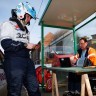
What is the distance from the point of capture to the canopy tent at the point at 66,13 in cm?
647

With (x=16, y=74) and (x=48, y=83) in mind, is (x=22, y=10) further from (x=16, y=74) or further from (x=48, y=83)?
(x=48, y=83)

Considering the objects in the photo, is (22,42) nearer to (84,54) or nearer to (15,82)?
(15,82)

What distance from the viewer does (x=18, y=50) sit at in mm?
3520

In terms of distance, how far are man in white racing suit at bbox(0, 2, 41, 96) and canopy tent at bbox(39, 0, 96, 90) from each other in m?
2.70

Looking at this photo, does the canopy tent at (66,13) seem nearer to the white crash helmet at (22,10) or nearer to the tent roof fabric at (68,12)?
the tent roof fabric at (68,12)

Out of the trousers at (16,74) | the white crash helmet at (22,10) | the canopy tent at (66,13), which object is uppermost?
the canopy tent at (66,13)

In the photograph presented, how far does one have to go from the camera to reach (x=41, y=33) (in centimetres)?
875

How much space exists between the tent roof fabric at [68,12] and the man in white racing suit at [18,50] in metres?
2.70

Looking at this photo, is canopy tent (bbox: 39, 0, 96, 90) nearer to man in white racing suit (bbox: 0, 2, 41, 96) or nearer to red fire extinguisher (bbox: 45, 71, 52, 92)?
red fire extinguisher (bbox: 45, 71, 52, 92)

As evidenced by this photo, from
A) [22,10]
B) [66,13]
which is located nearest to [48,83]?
[66,13]

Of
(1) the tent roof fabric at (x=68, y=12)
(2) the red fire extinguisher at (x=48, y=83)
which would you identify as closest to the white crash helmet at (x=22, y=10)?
(1) the tent roof fabric at (x=68, y=12)

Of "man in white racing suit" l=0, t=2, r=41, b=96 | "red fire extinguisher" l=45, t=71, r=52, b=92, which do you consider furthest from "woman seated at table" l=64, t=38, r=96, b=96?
"man in white racing suit" l=0, t=2, r=41, b=96

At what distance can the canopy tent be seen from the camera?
255 inches

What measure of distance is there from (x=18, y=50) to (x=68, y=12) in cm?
423
